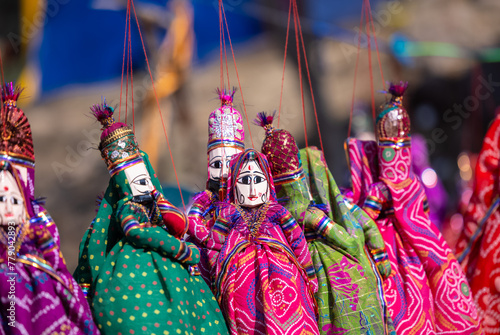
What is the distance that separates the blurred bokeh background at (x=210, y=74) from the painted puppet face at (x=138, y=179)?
3046mm

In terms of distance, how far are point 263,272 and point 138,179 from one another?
1.85ft

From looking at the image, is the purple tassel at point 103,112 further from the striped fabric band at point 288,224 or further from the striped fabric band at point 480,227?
the striped fabric band at point 480,227

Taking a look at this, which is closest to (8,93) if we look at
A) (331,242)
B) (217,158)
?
(217,158)

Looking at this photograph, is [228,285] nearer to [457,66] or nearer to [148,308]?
[148,308]

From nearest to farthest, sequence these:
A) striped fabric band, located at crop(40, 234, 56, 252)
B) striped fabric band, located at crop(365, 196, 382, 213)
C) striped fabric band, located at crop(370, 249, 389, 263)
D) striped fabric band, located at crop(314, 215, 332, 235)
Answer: striped fabric band, located at crop(40, 234, 56, 252), striped fabric band, located at crop(314, 215, 332, 235), striped fabric band, located at crop(370, 249, 389, 263), striped fabric band, located at crop(365, 196, 382, 213)

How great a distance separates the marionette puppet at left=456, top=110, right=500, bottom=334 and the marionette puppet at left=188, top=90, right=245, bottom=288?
1289 mm

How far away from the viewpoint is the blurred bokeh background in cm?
545

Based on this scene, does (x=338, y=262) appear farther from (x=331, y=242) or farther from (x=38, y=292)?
(x=38, y=292)

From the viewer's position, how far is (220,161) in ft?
7.42

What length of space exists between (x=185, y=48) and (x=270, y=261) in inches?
155

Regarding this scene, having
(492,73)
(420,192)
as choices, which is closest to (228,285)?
(420,192)

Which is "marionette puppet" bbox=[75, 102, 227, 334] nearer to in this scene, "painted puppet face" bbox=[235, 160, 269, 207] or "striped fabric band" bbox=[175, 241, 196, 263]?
"striped fabric band" bbox=[175, 241, 196, 263]

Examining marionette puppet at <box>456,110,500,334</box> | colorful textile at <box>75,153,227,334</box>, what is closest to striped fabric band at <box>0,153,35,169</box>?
colorful textile at <box>75,153,227,334</box>

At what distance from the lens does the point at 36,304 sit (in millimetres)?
1595
